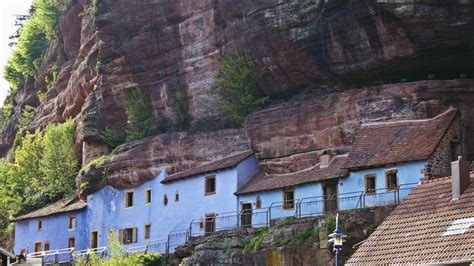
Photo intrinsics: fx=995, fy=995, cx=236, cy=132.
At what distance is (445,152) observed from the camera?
47.9m

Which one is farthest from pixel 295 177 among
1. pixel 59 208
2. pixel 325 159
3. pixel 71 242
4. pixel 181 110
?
pixel 59 208

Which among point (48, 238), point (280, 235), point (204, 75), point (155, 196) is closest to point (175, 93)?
point (204, 75)

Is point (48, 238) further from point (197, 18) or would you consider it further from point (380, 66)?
point (380, 66)

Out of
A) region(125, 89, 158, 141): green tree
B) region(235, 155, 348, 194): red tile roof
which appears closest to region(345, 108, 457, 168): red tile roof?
region(235, 155, 348, 194): red tile roof

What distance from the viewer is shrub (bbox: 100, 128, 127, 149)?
225 ft

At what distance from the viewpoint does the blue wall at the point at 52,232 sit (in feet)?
225

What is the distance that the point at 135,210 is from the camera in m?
64.4

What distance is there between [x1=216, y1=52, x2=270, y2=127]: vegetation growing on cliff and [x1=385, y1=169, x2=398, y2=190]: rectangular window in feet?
45.0

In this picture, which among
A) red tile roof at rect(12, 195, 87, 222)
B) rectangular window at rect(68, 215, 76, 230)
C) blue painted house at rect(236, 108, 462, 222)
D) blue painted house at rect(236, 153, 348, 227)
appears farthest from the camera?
rectangular window at rect(68, 215, 76, 230)

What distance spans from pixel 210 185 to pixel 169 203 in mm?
4137

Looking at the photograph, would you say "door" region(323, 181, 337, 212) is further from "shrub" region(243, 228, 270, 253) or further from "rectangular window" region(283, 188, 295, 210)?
"shrub" region(243, 228, 270, 253)

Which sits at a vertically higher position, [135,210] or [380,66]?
[380,66]

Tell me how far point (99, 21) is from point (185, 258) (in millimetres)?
23535

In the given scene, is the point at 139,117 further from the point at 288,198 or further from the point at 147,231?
the point at 288,198
